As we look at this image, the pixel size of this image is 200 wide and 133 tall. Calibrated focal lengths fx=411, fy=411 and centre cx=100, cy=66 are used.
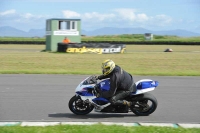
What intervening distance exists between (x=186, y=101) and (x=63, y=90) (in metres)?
4.11

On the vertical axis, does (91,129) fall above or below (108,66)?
below

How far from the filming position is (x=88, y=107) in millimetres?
9125

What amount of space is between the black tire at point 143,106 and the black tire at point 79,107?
3.20 feet

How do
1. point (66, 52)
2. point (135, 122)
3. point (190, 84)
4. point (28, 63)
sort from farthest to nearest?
point (66, 52), point (28, 63), point (190, 84), point (135, 122)

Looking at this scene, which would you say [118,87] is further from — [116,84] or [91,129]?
[91,129]

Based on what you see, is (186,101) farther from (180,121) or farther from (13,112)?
(13,112)

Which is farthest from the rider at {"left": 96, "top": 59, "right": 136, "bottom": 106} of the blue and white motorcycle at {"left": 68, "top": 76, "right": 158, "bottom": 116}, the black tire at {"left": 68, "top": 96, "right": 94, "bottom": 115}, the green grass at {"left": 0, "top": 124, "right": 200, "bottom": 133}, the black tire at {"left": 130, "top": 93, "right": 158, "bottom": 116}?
the green grass at {"left": 0, "top": 124, "right": 200, "bottom": 133}

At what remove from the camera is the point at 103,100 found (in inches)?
351

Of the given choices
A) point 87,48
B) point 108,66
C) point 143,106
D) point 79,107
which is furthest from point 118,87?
point 87,48

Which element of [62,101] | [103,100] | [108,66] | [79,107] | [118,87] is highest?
[108,66]

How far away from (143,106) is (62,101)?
279 centimetres

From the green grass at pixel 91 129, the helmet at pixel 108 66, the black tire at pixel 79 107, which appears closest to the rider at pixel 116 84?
the helmet at pixel 108 66

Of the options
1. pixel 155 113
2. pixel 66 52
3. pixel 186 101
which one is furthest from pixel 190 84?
pixel 66 52

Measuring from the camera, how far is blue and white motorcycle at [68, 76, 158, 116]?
8.92m
